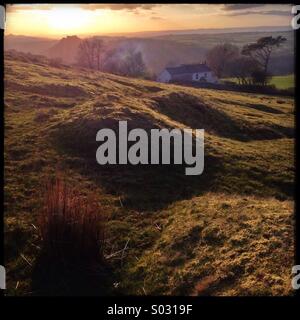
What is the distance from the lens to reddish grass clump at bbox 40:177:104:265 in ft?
25.0

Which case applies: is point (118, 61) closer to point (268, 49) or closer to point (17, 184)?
point (268, 49)

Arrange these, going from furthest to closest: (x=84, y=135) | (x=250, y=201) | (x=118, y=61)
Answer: (x=118, y=61), (x=84, y=135), (x=250, y=201)

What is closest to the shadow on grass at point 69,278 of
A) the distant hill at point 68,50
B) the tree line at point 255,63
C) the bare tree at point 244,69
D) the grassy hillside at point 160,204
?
the grassy hillside at point 160,204

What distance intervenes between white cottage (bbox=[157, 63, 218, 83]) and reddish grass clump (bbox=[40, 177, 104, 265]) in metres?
67.2

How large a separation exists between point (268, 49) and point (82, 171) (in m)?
54.6

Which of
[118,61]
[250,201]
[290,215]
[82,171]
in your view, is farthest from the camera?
[118,61]

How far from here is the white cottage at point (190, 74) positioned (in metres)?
73.8

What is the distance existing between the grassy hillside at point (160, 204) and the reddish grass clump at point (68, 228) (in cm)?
51

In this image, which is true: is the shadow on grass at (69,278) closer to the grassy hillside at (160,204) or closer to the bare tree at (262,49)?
the grassy hillside at (160,204)

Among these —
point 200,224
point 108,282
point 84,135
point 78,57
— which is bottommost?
point 108,282

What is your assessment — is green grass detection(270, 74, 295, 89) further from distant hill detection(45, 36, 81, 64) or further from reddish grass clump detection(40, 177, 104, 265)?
reddish grass clump detection(40, 177, 104, 265)

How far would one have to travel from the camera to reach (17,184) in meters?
11.5

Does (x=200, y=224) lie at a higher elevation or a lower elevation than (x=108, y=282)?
higher
